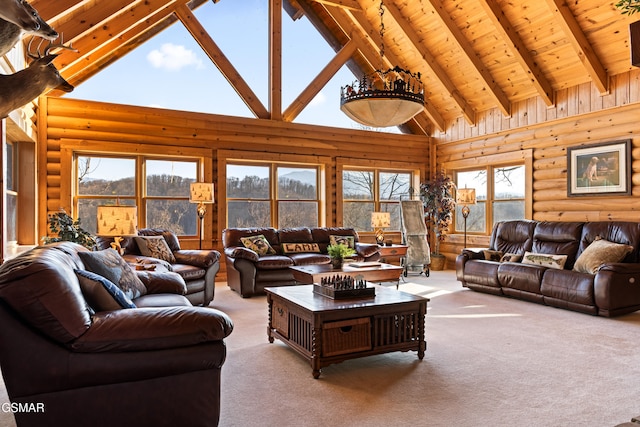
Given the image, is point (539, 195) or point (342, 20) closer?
point (539, 195)

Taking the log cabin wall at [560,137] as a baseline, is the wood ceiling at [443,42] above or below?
above

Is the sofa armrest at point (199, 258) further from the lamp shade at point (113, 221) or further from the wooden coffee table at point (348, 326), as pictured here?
the wooden coffee table at point (348, 326)

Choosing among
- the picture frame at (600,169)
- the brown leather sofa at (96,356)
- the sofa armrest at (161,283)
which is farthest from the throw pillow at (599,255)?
the brown leather sofa at (96,356)

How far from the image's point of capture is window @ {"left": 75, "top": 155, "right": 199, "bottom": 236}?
682 centimetres

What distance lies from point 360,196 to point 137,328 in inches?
280

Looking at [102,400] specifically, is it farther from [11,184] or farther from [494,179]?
[494,179]

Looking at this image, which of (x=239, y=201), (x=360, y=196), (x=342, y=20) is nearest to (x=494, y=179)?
(x=360, y=196)

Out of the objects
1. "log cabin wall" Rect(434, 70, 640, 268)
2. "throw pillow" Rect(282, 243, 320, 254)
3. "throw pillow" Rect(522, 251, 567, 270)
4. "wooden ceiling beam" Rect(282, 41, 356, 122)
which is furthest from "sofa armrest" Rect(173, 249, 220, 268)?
"log cabin wall" Rect(434, 70, 640, 268)

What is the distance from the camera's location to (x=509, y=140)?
7.96 meters

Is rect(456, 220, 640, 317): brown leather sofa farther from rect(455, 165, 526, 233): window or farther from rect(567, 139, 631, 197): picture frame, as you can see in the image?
rect(455, 165, 526, 233): window

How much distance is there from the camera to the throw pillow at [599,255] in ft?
16.7

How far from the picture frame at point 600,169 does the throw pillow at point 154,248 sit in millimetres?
5974

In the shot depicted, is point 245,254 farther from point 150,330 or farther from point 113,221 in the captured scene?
point 150,330

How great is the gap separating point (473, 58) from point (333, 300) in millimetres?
5637
